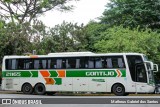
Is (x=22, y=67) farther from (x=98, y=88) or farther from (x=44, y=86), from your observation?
(x=98, y=88)

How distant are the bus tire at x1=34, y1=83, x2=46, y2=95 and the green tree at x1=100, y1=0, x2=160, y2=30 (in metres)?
19.2

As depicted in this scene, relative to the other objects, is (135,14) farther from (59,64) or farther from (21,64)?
(21,64)

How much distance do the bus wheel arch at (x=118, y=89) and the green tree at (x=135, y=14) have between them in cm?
1908

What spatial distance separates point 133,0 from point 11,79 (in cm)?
2241

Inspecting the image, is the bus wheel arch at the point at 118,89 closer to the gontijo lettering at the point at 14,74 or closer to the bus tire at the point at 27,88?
the bus tire at the point at 27,88

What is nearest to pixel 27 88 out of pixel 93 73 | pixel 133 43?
pixel 93 73

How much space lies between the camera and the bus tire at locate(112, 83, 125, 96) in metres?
26.8

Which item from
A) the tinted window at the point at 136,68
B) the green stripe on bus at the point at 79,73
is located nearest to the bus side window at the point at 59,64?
the green stripe on bus at the point at 79,73

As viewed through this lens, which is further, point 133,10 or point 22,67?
point 133,10

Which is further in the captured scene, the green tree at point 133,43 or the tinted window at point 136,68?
the green tree at point 133,43

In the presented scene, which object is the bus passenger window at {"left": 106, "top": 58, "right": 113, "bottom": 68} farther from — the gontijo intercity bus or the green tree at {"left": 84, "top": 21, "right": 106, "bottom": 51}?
the green tree at {"left": 84, "top": 21, "right": 106, "bottom": 51}

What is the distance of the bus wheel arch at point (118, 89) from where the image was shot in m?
26.8

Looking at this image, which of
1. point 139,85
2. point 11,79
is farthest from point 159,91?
point 11,79

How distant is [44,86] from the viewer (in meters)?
28.9
